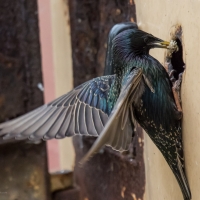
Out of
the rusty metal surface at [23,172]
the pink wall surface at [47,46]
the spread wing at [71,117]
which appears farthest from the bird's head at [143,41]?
the pink wall surface at [47,46]

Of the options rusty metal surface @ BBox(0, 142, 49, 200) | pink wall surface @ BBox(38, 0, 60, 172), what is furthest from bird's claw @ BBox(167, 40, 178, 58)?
pink wall surface @ BBox(38, 0, 60, 172)

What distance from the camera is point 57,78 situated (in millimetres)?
1339

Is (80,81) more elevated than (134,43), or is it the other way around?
(134,43)

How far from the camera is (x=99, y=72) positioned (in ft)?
3.78

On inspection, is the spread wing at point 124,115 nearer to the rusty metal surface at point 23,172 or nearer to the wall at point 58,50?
the rusty metal surface at point 23,172

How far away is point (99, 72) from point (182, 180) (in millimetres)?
503

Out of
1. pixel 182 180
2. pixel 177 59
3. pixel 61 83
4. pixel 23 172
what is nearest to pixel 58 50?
pixel 61 83

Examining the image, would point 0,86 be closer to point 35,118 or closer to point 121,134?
point 35,118

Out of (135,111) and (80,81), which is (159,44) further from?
(80,81)

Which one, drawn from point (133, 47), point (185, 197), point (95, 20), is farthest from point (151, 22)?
point (185, 197)

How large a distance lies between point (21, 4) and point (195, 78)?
1.66 ft

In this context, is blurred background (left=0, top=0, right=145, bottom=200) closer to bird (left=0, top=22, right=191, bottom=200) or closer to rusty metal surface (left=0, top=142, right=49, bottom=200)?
rusty metal surface (left=0, top=142, right=49, bottom=200)

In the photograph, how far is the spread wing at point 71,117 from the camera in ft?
2.51

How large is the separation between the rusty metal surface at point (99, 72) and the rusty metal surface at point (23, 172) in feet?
0.59
